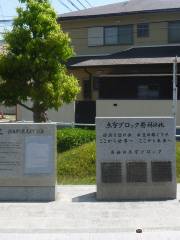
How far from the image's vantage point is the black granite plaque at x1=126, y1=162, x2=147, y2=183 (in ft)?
32.7

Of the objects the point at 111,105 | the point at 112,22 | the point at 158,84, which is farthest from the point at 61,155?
the point at 112,22

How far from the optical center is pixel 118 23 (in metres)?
30.5

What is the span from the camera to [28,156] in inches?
388

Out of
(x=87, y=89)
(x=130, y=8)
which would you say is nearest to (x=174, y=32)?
(x=130, y=8)

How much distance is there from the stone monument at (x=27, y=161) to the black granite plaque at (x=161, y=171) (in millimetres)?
1750

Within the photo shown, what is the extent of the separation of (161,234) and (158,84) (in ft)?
58.0

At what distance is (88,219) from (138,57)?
1933 cm

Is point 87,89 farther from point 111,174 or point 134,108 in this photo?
point 111,174

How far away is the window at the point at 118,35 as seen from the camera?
30359 mm

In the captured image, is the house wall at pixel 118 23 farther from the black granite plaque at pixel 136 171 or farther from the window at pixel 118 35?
the black granite plaque at pixel 136 171

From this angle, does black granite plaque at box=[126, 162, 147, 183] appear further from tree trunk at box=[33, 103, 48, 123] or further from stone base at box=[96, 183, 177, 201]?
tree trunk at box=[33, 103, 48, 123]

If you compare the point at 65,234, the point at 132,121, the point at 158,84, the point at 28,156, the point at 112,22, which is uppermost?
the point at 112,22

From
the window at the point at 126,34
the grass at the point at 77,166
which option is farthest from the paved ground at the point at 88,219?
the window at the point at 126,34

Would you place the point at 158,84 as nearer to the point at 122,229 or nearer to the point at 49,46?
the point at 49,46
